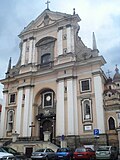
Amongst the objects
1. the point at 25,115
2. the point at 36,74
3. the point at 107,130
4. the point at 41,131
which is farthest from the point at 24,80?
the point at 107,130

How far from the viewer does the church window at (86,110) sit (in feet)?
85.8

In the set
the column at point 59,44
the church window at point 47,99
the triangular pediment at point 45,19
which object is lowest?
the church window at point 47,99

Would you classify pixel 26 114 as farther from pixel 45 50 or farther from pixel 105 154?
pixel 105 154

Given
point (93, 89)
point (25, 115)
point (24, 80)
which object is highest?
point (24, 80)

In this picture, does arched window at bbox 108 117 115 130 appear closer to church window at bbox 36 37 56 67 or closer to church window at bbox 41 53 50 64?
church window at bbox 36 37 56 67

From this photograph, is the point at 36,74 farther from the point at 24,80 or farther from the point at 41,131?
the point at 41,131

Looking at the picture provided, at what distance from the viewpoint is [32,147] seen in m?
24.0

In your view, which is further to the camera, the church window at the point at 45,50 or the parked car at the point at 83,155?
the church window at the point at 45,50

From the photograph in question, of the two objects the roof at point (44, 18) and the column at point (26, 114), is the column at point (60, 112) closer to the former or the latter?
the column at point (26, 114)

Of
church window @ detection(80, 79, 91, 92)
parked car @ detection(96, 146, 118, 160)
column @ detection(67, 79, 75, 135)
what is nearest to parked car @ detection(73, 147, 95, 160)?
parked car @ detection(96, 146, 118, 160)

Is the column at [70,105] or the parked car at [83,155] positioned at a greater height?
the column at [70,105]

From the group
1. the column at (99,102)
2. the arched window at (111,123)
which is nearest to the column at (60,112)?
the column at (99,102)

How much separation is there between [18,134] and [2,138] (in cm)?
398

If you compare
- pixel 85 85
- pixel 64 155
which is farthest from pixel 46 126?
pixel 64 155
